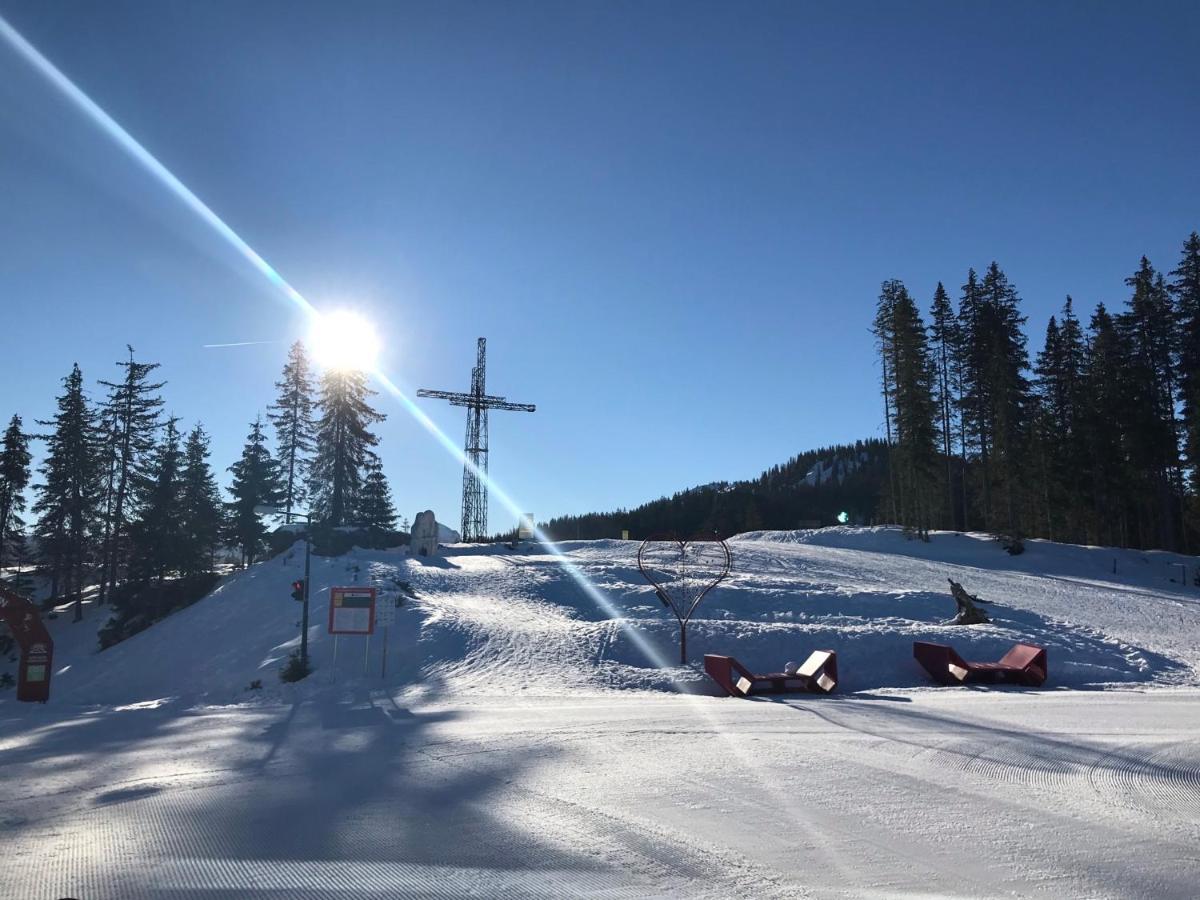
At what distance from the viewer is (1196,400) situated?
140 ft

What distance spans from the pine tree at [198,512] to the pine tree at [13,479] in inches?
334

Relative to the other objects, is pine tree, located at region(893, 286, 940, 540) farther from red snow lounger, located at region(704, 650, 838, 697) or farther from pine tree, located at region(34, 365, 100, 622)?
pine tree, located at region(34, 365, 100, 622)

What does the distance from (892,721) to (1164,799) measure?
209 inches

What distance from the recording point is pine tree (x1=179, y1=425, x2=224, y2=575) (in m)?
40.3

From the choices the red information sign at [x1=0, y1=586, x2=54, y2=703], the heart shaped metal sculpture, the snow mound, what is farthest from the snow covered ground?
the red information sign at [x1=0, y1=586, x2=54, y2=703]

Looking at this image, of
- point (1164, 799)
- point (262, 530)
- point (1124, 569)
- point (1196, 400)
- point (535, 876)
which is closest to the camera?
point (535, 876)

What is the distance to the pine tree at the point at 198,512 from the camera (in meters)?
40.3

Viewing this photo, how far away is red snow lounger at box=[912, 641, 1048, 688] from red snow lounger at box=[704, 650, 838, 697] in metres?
2.85

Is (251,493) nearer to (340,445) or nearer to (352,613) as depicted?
(340,445)

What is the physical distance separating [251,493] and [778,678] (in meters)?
36.3

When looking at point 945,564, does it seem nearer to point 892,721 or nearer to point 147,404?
point 892,721

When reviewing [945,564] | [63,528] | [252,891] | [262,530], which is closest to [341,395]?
[262,530]

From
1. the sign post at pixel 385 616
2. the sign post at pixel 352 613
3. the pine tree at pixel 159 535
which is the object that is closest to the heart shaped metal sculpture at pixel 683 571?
the sign post at pixel 385 616

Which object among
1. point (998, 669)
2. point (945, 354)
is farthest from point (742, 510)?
point (998, 669)
